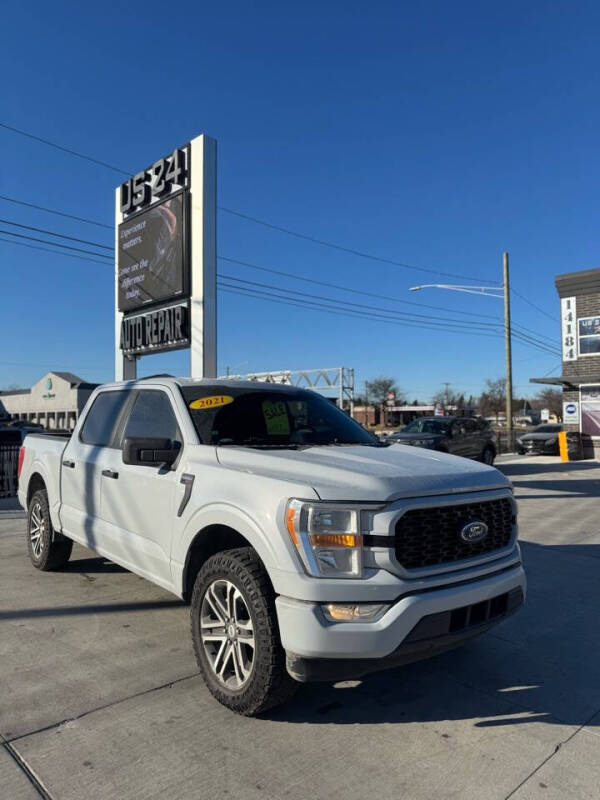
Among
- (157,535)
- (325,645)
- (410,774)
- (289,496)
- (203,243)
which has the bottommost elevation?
(410,774)

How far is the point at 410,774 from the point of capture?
2639 millimetres

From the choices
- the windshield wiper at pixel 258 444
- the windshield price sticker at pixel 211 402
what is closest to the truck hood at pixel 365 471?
the windshield wiper at pixel 258 444

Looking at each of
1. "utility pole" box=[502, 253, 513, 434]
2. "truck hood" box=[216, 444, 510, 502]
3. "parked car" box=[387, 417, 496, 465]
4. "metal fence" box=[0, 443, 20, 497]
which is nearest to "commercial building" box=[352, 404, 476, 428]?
"utility pole" box=[502, 253, 513, 434]

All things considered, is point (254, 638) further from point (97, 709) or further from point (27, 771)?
point (27, 771)

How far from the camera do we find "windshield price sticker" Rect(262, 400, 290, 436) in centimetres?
427

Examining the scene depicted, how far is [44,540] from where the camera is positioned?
18.9ft

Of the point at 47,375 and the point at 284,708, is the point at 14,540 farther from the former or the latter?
the point at 47,375

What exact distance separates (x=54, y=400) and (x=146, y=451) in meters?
54.6

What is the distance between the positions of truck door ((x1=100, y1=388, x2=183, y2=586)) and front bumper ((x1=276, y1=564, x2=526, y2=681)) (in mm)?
1295

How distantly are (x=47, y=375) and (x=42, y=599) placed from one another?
54583 mm

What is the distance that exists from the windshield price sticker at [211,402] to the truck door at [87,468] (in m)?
1.02

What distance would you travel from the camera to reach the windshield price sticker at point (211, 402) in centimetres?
413

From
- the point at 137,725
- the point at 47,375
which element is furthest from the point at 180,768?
the point at 47,375

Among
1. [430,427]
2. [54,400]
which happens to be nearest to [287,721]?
[430,427]
